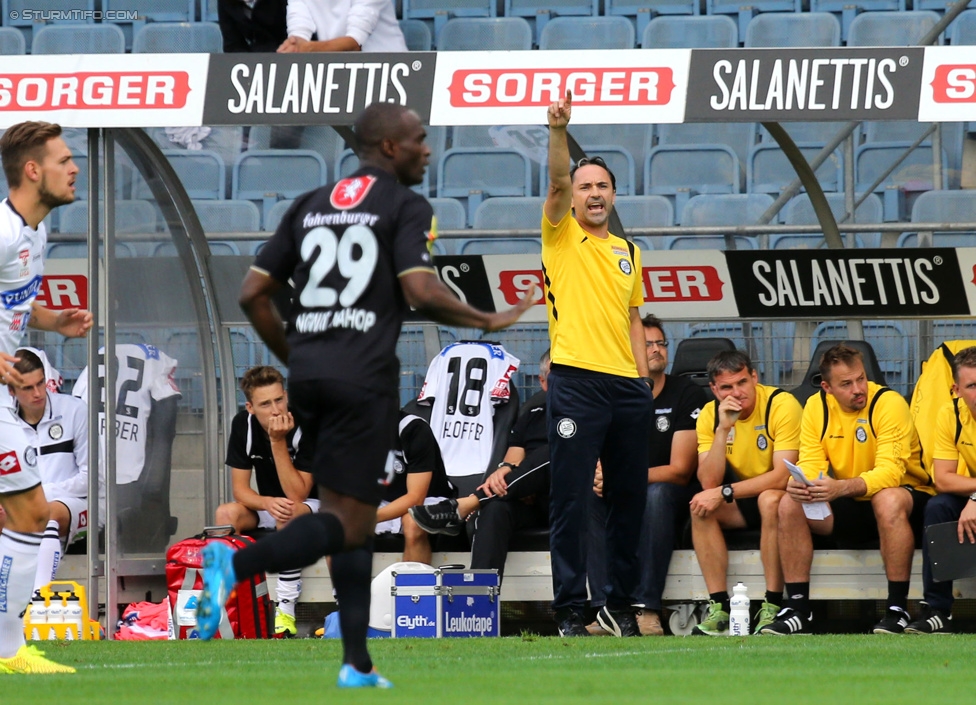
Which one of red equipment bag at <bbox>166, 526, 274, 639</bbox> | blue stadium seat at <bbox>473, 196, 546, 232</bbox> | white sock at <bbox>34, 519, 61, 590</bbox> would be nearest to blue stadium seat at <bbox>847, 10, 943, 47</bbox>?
blue stadium seat at <bbox>473, 196, 546, 232</bbox>

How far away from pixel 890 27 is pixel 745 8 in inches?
46.9

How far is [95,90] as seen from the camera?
24.8 feet

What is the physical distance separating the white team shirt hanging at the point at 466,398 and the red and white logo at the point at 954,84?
9.77 feet

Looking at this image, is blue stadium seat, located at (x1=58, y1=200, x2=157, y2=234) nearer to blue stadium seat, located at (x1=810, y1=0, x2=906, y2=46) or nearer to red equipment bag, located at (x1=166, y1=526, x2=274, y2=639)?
red equipment bag, located at (x1=166, y1=526, x2=274, y2=639)

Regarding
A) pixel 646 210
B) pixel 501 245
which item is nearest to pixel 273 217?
pixel 501 245

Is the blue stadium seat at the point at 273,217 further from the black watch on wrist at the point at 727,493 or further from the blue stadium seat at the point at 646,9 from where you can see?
the blue stadium seat at the point at 646,9

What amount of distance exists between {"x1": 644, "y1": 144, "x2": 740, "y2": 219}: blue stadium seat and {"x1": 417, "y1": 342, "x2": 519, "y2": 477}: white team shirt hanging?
238 cm

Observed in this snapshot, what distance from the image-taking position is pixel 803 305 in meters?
8.41

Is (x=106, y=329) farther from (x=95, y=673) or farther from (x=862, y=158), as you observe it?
(x=862, y=158)

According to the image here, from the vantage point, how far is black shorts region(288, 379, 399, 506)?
417 cm

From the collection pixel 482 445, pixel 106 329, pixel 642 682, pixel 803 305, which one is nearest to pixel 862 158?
pixel 803 305

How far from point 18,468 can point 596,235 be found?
2.70 m

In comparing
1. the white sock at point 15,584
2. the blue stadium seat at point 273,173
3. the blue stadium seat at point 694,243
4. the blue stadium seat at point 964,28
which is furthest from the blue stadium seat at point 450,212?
the white sock at point 15,584

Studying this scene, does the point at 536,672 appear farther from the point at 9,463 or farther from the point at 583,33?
the point at 583,33
